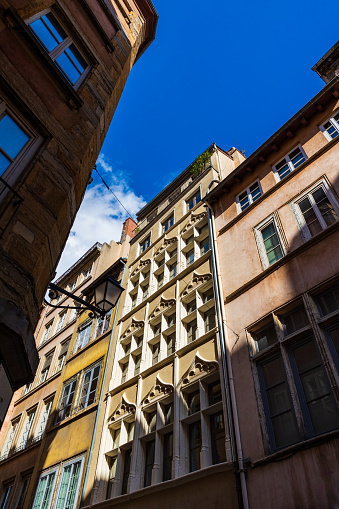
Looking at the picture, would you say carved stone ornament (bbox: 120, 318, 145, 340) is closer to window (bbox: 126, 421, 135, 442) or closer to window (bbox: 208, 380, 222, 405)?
window (bbox: 126, 421, 135, 442)

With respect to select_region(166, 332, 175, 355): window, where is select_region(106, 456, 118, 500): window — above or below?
below

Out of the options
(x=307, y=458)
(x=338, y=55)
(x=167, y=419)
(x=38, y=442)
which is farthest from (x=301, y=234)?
(x=38, y=442)

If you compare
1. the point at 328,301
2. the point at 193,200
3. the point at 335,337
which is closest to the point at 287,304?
the point at 328,301

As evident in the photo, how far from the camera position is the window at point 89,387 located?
14427 millimetres

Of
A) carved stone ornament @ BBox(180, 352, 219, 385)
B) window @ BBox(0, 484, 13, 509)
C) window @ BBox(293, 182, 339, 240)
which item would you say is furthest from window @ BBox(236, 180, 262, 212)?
window @ BBox(0, 484, 13, 509)

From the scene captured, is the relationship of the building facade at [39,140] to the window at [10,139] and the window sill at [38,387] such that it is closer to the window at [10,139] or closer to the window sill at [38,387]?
the window at [10,139]

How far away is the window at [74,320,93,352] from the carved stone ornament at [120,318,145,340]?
3.93 meters

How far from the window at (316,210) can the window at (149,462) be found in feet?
22.9

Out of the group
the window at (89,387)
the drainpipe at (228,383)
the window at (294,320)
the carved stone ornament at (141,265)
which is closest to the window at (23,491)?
the window at (89,387)

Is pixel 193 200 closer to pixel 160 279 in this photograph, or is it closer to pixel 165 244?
pixel 165 244

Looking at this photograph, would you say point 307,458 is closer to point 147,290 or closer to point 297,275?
point 297,275

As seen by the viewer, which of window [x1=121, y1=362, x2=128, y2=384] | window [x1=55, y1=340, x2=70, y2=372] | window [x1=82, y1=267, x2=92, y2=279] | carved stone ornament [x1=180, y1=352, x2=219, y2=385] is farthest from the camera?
window [x1=82, y1=267, x2=92, y2=279]

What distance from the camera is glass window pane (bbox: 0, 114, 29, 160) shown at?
564 centimetres

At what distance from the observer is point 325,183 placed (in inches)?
395
